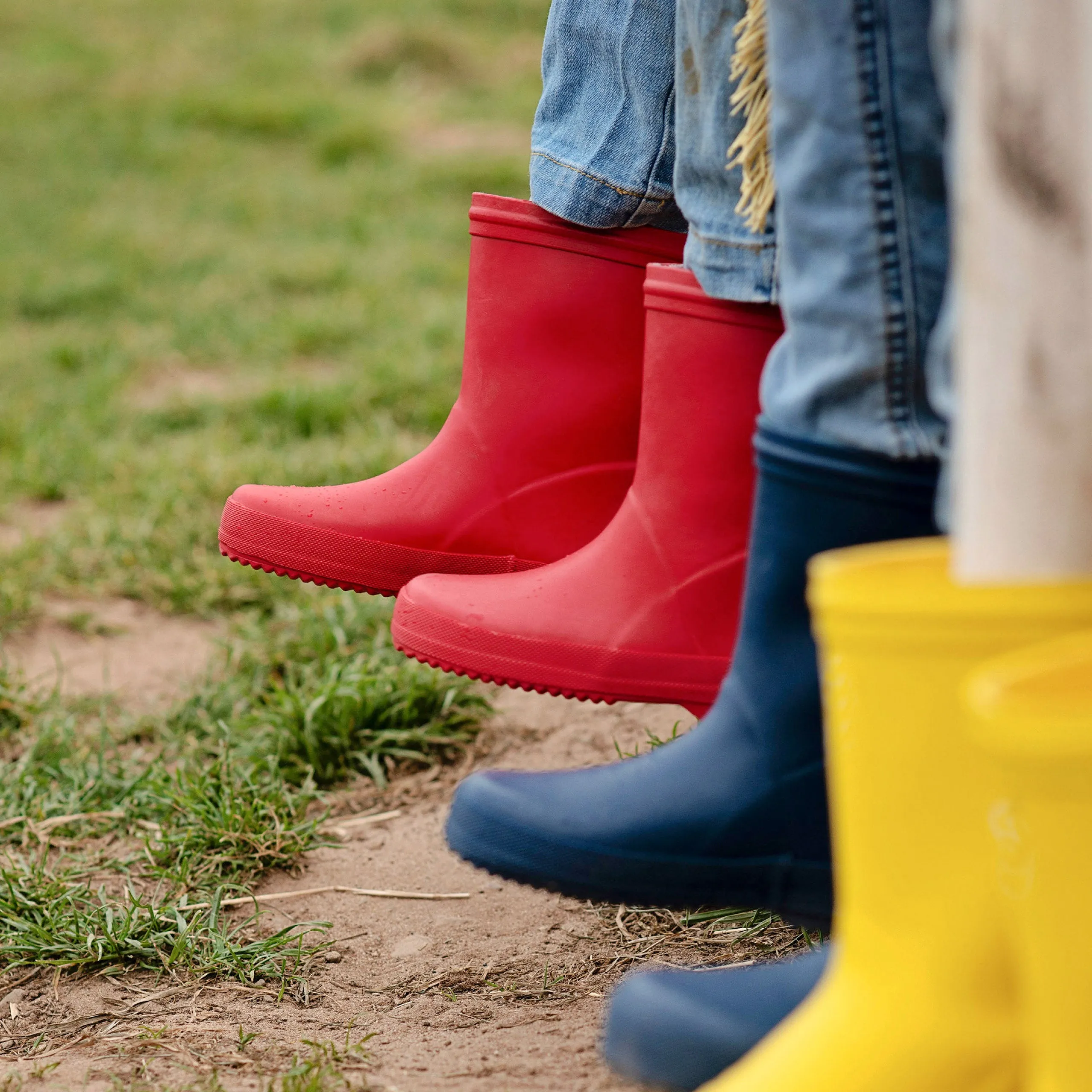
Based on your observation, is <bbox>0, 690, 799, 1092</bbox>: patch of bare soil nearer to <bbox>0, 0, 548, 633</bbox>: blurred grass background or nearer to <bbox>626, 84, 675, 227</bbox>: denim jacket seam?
<bbox>626, 84, 675, 227</bbox>: denim jacket seam

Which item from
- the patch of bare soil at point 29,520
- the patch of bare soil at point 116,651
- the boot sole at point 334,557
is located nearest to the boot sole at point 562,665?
the boot sole at point 334,557

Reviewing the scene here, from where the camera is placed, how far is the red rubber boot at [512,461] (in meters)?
1.43

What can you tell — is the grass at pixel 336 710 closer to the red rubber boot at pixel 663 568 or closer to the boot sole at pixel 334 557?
the boot sole at pixel 334 557

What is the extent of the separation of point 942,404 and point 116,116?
7774 millimetres

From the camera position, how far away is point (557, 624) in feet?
4.03

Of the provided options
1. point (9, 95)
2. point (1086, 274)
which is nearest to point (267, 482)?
point (1086, 274)

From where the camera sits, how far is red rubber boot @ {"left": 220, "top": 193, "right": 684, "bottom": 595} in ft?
4.69

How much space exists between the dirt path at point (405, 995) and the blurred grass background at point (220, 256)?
90cm

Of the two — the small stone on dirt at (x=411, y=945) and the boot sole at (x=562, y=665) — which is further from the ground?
the boot sole at (x=562, y=665)

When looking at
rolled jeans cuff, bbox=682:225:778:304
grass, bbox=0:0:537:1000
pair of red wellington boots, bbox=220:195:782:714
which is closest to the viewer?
rolled jeans cuff, bbox=682:225:778:304

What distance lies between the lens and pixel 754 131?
41.4 inches

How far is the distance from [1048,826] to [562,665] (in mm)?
610

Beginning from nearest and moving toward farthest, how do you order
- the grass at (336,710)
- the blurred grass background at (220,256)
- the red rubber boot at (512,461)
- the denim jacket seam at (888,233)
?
the denim jacket seam at (888,233) → the red rubber boot at (512,461) → the grass at (336,710) → the blurred grass background at (220,256)

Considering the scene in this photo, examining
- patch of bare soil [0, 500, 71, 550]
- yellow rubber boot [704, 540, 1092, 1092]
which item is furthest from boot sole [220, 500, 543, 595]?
patch of bare soil [0, 500, 71, 550]
